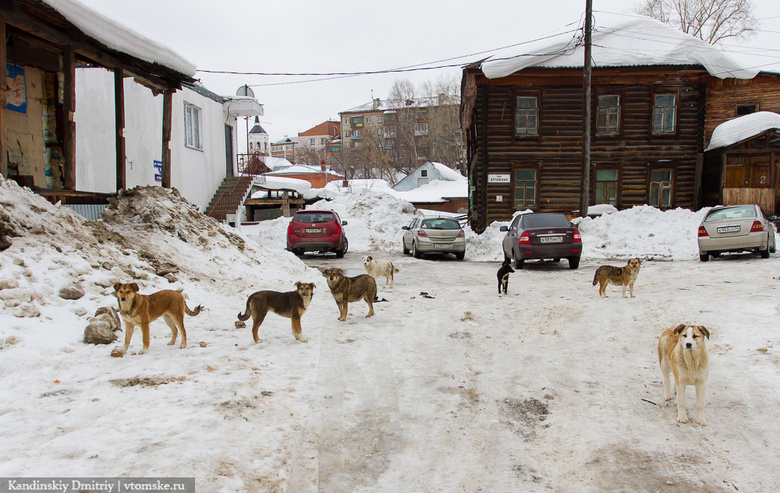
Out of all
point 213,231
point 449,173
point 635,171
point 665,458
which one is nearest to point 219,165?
point 213,231

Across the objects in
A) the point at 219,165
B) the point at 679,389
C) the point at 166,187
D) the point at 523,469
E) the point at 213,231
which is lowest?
the point at 523,469

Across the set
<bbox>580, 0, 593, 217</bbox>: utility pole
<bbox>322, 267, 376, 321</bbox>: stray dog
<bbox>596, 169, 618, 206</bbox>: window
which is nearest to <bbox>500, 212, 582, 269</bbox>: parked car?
<bbox>580, 0, 593, 217</bbox>: utility pole

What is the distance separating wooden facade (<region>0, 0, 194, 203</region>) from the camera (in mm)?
8953

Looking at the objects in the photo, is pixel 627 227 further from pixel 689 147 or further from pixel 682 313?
pixel 682 313

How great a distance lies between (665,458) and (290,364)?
11.8 ft

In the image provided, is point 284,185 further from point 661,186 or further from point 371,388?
point 371,388

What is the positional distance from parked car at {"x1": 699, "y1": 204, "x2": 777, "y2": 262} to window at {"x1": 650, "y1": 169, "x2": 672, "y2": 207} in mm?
11321

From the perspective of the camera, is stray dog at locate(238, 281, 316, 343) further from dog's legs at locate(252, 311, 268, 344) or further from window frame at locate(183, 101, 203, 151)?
window frame at locate(183, 101, 203, 151)

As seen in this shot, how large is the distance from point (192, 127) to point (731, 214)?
19.5 metres

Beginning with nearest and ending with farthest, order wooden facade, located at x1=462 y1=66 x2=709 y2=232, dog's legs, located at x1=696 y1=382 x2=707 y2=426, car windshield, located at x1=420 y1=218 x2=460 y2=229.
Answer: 1. dog's legs, located at x1=696 y1=382 x2=707 y2=426
2. car windshield, located at x1=420 y1=218 x2=460 y2=229
3. wooden facade, located at x1=462 y1=66 x2=709 y2=232

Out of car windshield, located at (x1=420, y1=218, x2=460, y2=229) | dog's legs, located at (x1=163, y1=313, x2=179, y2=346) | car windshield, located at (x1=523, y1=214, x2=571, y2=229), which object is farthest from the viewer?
car windshield, located at (x1=420, y1=218, x2=460, y2=229)

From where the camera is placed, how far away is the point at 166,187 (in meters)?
12.9

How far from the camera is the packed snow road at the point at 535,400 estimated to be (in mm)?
3479

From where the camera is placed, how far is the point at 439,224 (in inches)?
698
